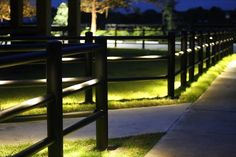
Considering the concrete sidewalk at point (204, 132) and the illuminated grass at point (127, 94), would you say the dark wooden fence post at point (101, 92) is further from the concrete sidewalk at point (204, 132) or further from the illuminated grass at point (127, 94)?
the illuminated grass at point (127, 94)

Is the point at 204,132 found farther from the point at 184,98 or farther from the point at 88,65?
the point at 184,98

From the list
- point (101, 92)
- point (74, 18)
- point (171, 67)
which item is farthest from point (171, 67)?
point (74, 18)

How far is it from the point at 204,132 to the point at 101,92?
5.80 ft

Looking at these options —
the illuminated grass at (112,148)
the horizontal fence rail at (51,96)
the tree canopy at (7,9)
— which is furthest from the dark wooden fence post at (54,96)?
the tree canopy at (7,9)

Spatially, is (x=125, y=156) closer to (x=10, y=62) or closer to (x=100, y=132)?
(x=100, y=132)

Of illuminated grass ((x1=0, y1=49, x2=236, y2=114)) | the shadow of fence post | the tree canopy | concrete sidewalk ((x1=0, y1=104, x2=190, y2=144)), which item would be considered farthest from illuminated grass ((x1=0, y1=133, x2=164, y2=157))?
the tree canopy

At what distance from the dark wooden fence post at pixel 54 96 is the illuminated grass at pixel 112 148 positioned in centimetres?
122

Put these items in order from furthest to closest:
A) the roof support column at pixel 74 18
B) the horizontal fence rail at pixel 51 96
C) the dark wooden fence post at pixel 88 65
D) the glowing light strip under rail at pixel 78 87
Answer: the roof support column at pixel 74 18 < the dark wooden fence post at pixel 88 65 < the glowing light strip under rail at pixel 78 87 < the horizontal fence rail at pixel 51 96

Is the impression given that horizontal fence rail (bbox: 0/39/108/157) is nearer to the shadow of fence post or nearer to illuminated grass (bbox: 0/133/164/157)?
illuminated grass (bbox: 0/133/164/157)

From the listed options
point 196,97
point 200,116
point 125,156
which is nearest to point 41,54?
point 125,156

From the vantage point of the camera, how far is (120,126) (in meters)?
7.28

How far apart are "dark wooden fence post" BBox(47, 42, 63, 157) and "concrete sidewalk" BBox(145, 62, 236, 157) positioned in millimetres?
1540

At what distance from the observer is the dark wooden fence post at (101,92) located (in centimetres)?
559

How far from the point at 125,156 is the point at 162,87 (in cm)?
566
